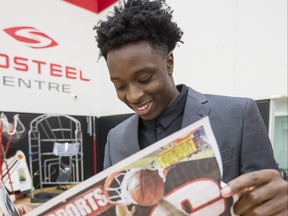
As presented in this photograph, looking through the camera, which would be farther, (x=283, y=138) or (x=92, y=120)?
(x=92, y=120)

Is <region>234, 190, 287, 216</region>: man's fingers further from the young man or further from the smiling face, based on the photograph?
the smiling face

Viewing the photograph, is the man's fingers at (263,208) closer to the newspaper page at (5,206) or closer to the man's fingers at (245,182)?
the man's fingers at (245,182)

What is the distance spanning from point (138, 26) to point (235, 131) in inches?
17.9

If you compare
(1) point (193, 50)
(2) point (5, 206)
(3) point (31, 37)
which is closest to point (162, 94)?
(2) point (5, 206)

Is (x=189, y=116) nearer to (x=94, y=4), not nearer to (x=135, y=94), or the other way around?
(x=135, y=94)

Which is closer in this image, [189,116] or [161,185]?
[161,185]

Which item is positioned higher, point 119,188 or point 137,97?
Answer: point 137,97

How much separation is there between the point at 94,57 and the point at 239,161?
2.95 metres

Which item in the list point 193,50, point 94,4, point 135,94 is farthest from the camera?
point 94,4

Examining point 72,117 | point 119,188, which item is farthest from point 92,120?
point 119,188

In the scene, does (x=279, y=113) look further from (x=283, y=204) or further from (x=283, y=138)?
(x=283, y=204)

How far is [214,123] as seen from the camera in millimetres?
717

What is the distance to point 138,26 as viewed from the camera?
686 millimetres

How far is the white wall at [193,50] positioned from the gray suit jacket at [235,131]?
114 cm
